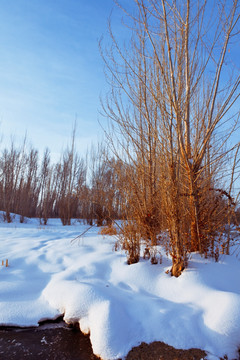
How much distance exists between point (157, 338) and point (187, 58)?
8.43 feet

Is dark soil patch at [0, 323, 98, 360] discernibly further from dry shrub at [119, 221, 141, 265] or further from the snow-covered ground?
dry shrub at [119, 221, 141, 265]

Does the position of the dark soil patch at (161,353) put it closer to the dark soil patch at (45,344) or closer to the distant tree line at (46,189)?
the dark soil patch at (45,344)

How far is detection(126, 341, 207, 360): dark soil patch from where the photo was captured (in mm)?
1500

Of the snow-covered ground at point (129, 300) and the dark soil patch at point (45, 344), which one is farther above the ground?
the snow-covered ground at point (129, 300)

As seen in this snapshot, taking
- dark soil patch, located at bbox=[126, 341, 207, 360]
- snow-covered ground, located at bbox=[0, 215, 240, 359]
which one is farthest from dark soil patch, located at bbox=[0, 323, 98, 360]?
dark soil patch, located at bbox=[126, 341, 207, 360]

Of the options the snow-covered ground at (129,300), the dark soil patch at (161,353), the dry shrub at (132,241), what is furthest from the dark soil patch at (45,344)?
the dry shrub at (132,241)

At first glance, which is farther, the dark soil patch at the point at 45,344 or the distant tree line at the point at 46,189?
the distant tree line at the point at 46,189

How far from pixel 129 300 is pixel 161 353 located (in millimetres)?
537

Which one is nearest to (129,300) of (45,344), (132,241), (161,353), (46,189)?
(161,353)

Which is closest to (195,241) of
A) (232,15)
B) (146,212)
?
(146,212)

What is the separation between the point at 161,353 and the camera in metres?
1.54

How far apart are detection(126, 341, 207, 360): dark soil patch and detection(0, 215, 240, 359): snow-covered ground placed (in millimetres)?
40

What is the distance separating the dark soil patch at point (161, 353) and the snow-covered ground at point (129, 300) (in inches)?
1.6

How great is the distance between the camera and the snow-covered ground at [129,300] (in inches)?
64.3
